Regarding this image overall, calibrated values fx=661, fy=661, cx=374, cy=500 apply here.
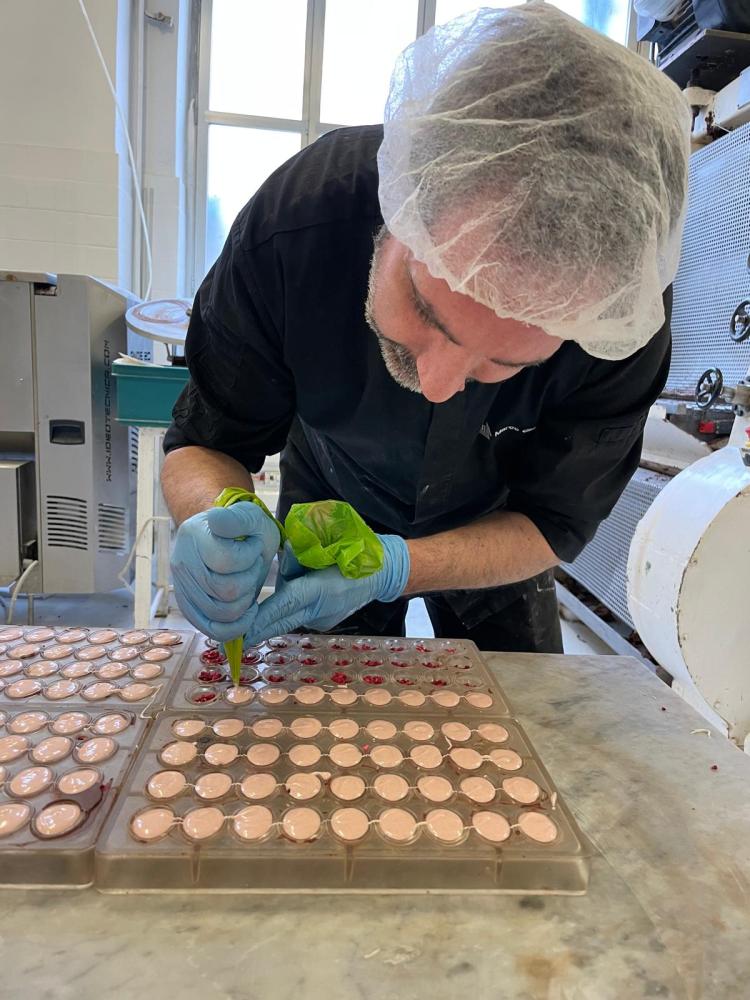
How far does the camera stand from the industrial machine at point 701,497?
125cm

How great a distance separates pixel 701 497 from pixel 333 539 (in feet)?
2.57

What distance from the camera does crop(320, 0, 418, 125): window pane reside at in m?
3.35

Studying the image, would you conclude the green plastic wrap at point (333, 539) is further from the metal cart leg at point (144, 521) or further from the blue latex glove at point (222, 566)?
the metal cart leg at point (144, 521)

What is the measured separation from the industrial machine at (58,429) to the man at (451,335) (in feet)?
4.20

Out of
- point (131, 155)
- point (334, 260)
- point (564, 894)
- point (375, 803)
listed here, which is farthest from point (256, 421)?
point (131, 155)

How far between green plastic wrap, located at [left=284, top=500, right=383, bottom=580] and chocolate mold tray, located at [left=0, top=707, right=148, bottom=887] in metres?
0.29

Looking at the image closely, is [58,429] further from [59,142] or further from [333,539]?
[333,539]

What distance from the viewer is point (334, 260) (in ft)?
3.05

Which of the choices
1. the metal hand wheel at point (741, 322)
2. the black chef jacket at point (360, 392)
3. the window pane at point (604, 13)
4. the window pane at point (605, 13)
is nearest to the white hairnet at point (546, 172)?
the black chef jacket at point (360, 392)

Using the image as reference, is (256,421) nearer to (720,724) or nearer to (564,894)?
(564,894)

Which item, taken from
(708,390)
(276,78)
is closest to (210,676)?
(708,390)

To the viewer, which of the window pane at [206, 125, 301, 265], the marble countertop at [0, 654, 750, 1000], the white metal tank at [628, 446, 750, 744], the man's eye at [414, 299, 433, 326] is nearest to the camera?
the marble countertop at [0, 654, 750, 1000]

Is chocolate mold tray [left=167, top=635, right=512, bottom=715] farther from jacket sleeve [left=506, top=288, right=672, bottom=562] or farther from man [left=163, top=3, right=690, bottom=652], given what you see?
jacket sleeve [left=506, top=288, right=672, bottom=562]

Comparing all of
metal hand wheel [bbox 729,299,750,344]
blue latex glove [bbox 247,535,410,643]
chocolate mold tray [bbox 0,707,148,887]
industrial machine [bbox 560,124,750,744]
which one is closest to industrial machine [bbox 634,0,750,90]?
industrial machine [bbox 560,124,750,744]
